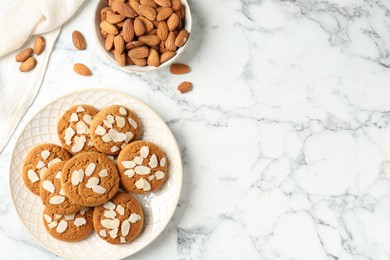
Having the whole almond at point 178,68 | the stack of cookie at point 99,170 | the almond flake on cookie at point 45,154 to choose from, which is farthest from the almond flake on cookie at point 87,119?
the whole almond at point 178,68

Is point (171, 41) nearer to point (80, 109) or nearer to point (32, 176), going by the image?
point (80, 109)

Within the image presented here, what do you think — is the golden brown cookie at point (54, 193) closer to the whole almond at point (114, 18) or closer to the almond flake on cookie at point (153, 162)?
the almond flake on cookie at point (153, 162)

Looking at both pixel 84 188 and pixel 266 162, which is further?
pixel 266 162

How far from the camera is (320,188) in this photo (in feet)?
4.11

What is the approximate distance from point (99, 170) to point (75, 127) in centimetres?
11

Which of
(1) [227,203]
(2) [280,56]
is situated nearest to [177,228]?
(1) [227,203]

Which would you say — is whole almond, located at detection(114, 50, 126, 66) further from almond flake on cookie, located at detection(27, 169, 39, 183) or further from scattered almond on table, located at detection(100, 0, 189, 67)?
almond flake on cookie, located at detection(27, 169, 39, 183)

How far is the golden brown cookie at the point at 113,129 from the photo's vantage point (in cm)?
115

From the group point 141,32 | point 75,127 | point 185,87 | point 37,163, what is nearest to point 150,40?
point 141,32

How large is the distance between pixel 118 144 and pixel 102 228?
0.17 metres

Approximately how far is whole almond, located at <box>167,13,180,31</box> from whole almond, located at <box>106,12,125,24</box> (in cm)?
9

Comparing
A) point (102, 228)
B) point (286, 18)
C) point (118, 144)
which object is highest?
point (286, 18)

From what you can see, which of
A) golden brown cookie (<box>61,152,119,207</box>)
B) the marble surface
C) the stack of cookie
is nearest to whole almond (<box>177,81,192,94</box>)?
the marble surface

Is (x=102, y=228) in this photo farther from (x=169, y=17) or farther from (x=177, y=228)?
(x=169, y=17)
